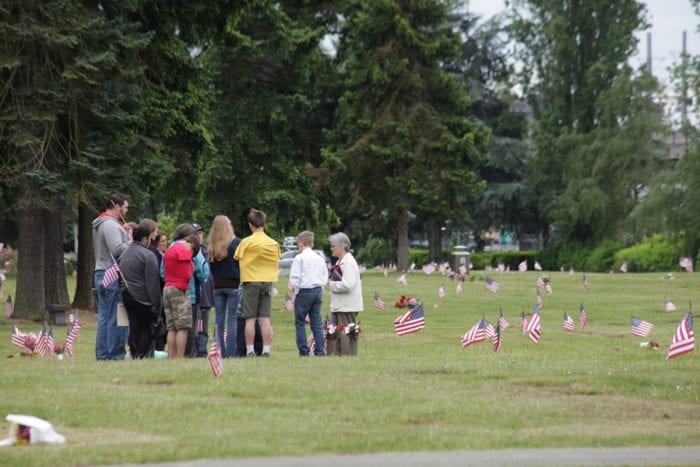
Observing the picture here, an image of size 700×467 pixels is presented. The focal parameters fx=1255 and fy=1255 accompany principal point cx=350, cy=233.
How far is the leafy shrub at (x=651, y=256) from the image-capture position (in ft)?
209

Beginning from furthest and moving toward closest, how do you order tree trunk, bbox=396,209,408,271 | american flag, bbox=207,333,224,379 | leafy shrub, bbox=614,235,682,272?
leafy shrub, bbox=614,235,682,272, tree trunk, bbox=396,209,408,271, american flag, bbox=207,333,224,379

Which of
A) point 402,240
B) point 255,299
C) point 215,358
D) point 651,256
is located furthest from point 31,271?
point 651,256

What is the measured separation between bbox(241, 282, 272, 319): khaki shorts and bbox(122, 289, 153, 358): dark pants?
1290 millimetres

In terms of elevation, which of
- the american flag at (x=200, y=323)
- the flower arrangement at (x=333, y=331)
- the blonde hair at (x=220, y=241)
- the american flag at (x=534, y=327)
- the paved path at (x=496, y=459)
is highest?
the blonde hair at (x=220, y=241)

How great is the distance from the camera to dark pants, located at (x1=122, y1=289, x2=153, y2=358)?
15.6 meters

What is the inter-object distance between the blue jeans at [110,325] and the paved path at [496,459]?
296 inches

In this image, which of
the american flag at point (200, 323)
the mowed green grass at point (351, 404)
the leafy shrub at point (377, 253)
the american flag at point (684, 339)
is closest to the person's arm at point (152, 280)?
the mowed green grass at point (351, 404)

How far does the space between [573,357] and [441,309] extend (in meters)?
17.0

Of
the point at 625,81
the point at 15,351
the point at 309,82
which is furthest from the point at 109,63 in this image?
the point at 625,81

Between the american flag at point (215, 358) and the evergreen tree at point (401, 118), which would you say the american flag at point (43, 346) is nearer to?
the american flag at point (215, 358)

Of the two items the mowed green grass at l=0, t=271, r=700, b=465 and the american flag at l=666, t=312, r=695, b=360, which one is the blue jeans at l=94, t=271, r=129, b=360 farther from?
the american flag at l=666, t=312, r=695, b=360

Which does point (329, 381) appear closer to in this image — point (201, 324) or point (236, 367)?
point (236, 367)

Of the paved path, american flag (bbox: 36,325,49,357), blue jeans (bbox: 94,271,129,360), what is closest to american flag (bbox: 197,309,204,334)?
blue jeans (bbox: 94,271,129,360)

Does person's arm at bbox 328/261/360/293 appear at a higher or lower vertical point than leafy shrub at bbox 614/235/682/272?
lower
